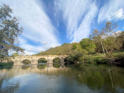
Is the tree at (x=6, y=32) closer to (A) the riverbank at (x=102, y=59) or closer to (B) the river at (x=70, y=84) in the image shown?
(B) the river at (x=70, y=84)

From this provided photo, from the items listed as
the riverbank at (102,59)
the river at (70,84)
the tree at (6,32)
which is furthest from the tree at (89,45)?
the tree at (6,32)

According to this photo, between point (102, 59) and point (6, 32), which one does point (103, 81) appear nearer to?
point (6, 32)

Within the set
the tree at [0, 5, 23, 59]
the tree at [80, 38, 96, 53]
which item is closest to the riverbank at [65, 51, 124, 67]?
the tree at [80, 38, 96, 53]

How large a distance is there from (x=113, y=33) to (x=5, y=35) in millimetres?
26237

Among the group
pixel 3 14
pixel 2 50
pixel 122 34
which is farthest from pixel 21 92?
pixel 122 34

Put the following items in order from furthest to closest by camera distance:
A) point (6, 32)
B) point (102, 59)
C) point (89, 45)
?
point (89, 45)
point (102, 59)
point (6, 32)

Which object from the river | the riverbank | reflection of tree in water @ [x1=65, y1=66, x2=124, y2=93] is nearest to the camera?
the river

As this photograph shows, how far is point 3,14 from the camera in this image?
6664mm

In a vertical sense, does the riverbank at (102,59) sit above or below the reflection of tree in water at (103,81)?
above

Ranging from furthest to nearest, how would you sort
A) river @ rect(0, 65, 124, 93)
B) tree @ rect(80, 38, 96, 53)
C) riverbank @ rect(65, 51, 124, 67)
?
tree @ rect(80, 38, 96, 53) → riverbank @ rect(65, 51, 124, 67) → river @ rect(0, 65, 124, 93)

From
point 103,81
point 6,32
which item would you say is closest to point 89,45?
point 103,81

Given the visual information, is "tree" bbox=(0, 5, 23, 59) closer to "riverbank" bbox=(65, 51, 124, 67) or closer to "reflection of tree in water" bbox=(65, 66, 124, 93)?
"reflection of tree in water" bbox=(65, 66, 124, 93)

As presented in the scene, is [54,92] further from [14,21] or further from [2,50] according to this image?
[14,21]

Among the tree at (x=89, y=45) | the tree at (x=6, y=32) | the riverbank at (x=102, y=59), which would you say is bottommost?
the riverbank at (x=102, y=59)
